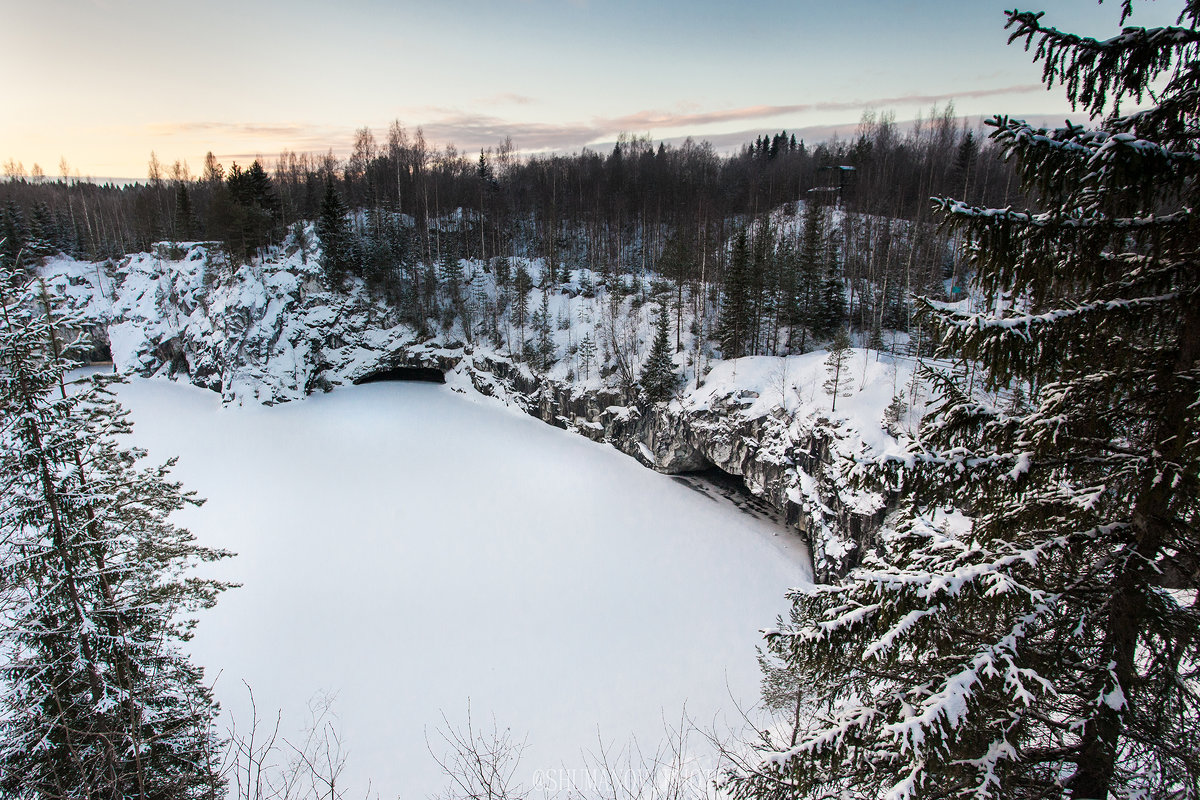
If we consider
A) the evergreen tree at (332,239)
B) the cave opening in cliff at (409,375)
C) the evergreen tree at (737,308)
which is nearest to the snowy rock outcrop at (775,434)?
the evergreen tree at (737,308)

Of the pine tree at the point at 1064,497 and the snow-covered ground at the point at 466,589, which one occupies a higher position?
the pine tree at the point at 1064,497

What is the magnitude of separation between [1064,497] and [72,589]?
11018mm

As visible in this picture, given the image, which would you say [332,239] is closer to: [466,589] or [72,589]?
[466,589]

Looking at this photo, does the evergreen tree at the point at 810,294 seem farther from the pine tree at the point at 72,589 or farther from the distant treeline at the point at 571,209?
the pine tree at the point at 72,589

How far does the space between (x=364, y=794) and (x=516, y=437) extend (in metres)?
19.2

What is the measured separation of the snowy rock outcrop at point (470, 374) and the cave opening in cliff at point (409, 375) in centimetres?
68

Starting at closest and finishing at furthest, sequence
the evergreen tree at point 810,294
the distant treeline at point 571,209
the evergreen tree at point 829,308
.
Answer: the evergreen tree at point 810,294 → the evergreen tree at point 829,308 → the distant treeline at point 571,209

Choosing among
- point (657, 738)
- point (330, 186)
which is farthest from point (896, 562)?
point (330, 186)

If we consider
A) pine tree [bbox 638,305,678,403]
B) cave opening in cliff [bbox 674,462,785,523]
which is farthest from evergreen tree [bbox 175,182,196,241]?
cave opening in cliff [bbox 674,462,785,523]

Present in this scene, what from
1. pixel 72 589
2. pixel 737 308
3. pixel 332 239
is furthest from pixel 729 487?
pixel 332 239

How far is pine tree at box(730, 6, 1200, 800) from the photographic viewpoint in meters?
2.64

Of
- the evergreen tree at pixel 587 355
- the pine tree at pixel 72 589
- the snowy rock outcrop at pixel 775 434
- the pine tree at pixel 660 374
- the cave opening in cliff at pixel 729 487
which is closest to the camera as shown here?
the pine tree at pixel 72 589

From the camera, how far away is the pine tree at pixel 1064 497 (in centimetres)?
264

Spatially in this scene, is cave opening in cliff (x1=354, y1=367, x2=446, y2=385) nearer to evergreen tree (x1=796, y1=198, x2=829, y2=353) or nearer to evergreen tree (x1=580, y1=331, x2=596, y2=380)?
evergreen tree (x1=580, y1=331, x2=596, y2=380)
